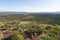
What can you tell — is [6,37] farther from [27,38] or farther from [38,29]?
[38,29]

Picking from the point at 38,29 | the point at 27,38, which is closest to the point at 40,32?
the point at 38,29

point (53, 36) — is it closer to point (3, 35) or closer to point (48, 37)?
point (48, 37)

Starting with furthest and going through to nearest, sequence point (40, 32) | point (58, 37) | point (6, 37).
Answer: point (40, 32) < point (6, 37) < point (58, 37)

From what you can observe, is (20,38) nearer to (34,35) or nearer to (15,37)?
(15,37)

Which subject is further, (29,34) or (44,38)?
(29,34)

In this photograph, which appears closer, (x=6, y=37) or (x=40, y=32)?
(x=6, y=37)

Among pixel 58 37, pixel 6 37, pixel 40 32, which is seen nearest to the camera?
pixel 58 37

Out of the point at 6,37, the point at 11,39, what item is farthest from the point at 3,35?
the point at 11,39

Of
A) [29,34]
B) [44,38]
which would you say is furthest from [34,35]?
[44,38]
